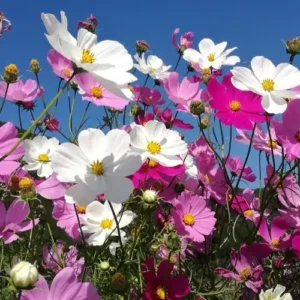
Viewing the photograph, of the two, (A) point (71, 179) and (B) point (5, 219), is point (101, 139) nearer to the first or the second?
(A) point (71, 179)

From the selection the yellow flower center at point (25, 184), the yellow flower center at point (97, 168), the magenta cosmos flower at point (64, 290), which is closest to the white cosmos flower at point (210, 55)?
the yellow flower center at point (25, 184)

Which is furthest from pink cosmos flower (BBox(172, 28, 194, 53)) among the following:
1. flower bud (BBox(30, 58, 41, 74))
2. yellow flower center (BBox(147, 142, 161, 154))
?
yellow flower center (BBox(147, 142, 161, 154))

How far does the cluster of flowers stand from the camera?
0.67 metres

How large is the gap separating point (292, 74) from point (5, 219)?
47 centimetres

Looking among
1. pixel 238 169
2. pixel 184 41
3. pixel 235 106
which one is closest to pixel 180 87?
pixel 238 169

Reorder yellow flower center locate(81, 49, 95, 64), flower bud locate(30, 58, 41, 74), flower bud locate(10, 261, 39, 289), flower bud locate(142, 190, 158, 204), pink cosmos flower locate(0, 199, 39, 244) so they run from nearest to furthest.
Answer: flower bud locate(10, 261, 39, 289) < yellow flower center locate(81, 49, 95, 64) < flower bud locate(142, 190, 158, 204) < pink cosmos flower locate(0, 199, 39, 244) < flower bud locate(30, 58, 41, 74)

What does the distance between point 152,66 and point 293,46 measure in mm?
441

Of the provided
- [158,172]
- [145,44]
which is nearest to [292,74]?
[158,172]

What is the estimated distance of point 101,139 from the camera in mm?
720

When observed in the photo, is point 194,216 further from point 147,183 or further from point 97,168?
point 97,168

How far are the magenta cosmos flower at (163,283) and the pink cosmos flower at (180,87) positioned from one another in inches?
14.9

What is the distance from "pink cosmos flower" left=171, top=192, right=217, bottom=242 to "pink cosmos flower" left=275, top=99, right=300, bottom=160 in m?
0.18

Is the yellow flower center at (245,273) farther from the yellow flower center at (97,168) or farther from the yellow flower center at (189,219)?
the yellow flower center at (97,168)

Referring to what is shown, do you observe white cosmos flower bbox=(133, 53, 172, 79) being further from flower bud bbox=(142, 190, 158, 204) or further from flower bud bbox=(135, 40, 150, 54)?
flower bud bbox=(142, 190, 158, 204)
